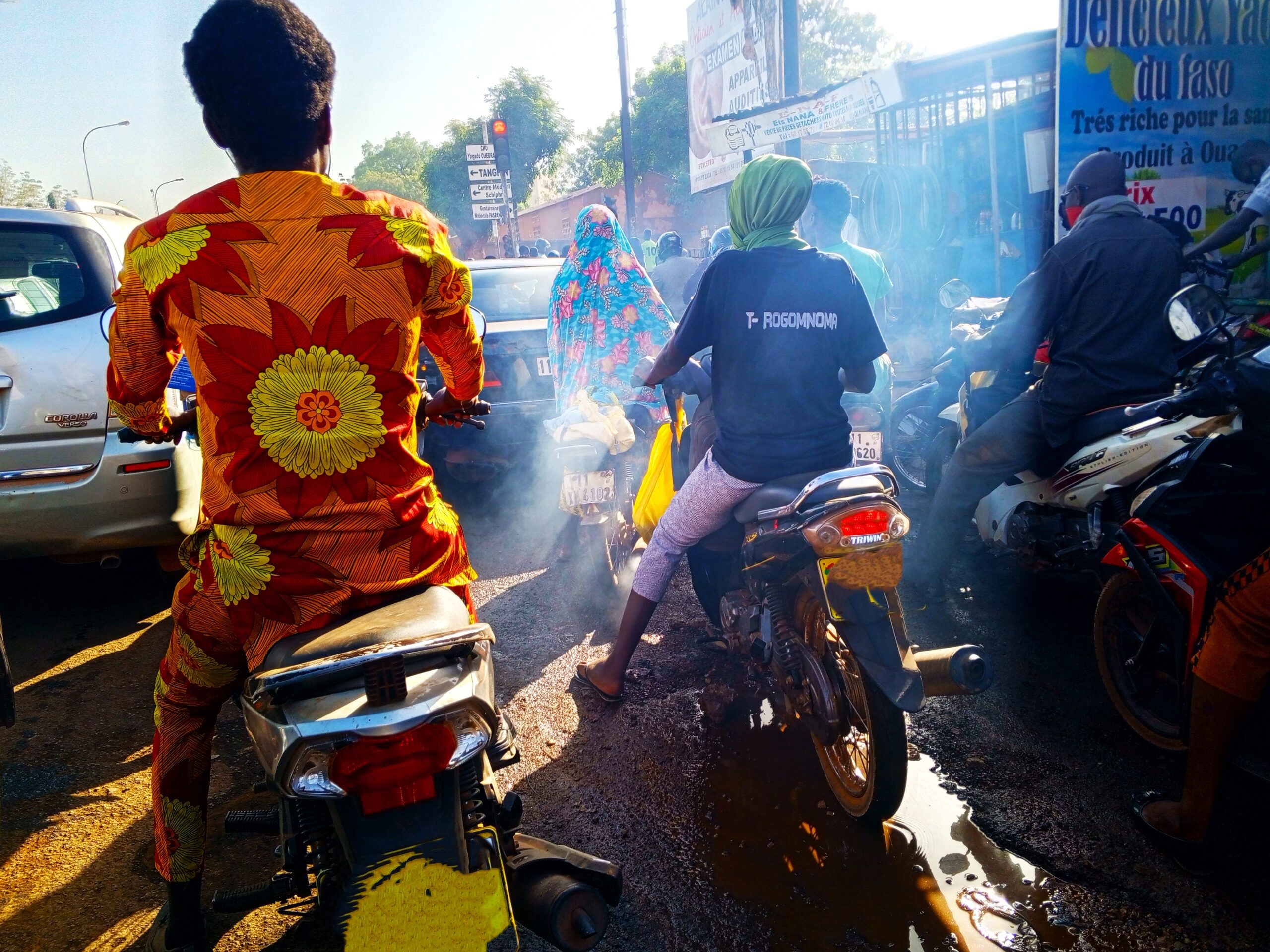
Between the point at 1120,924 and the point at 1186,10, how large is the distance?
7720 millimetres

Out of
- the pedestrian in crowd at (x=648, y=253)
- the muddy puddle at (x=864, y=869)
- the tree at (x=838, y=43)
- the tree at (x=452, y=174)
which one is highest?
the tree at (x=838, y=43)

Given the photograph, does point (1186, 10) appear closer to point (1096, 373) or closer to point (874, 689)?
point (1096, 373)

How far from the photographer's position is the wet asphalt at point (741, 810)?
2.27m

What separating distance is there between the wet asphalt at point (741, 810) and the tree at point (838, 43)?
1853 inches

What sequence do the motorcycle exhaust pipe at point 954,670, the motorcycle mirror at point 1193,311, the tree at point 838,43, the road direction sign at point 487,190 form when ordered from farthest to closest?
the tree at point 838,43, the road direction sign at point 487,190, the motorcycle mirror at point 1193,311, the motorcycle exhaust pipe at point 954,670

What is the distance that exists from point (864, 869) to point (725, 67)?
1569 centimetres

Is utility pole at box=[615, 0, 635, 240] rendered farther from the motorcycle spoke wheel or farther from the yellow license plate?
the yellow license plate

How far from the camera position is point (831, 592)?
248 cm

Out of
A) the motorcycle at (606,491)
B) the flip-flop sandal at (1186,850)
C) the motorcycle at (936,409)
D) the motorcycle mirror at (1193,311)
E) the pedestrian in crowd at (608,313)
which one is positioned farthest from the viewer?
the motorcycle at (936,409)

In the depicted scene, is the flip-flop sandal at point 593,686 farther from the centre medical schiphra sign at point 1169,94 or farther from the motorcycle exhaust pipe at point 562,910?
the centre medical schiphra sign at point 1169,94

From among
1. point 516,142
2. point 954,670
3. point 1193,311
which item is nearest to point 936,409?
point 1193,311

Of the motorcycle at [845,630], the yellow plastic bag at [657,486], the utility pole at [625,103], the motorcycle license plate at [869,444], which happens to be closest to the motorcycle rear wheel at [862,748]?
the motorcycle at [845,630]

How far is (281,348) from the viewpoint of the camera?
→ 1.71m

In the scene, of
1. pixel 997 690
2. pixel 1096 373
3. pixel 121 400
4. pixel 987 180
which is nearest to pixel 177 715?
pixel 121 400
